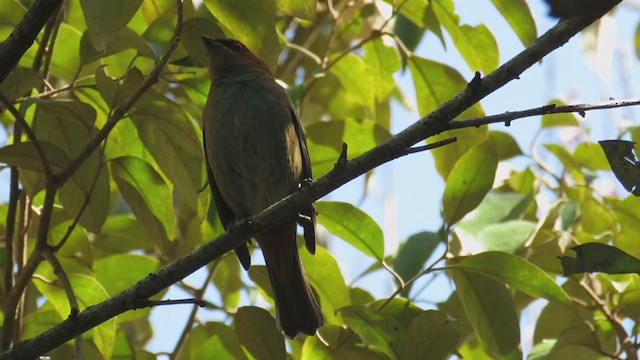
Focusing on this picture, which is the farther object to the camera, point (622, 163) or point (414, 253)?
point (414, 253)

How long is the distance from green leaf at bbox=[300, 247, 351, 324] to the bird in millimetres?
235

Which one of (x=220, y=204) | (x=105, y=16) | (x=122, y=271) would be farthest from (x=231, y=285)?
(x=105, y=16)

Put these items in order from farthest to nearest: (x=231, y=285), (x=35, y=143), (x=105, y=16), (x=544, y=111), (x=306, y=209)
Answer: (x=231, y=285) → (x=306, y=209) → (x=35, y=143) → (x=105, y=16) → (x=544, y=111)

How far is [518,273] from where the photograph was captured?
321 cm

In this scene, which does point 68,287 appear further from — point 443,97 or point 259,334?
point 443,97

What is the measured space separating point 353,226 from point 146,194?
85 centimetres

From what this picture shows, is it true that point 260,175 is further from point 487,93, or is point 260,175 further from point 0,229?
point 487,93

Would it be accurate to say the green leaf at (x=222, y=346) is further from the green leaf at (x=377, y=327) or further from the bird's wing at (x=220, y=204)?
the bird's wing at (x=220, y=204)

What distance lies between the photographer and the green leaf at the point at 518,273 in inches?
125

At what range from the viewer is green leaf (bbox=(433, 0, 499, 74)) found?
12.4ft

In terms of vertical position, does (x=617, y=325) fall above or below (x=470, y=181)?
below

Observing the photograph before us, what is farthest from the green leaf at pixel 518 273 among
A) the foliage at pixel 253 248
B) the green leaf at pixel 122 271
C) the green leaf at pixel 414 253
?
the green leaf at pixel 122 271

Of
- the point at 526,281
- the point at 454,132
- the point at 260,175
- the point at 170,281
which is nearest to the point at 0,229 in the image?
the point at 260,175

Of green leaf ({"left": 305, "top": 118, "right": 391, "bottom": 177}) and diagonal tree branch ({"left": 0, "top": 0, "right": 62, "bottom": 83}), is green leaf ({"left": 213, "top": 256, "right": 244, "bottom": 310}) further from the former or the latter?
diagonal tree branch ({"left": 0, "top": 0, "right": 62, "bottom": 83})
